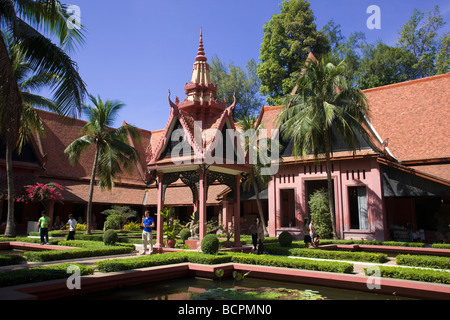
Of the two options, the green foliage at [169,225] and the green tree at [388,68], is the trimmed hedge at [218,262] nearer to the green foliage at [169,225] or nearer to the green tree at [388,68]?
the green foliage at [169,225]

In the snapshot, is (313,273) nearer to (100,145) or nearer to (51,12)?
(51,12)

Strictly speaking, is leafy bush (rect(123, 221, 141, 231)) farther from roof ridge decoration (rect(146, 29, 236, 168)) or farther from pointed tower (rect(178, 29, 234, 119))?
pointed tower (rect(178, 29, 234, 119))

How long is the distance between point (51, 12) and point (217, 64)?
40364 millimetres

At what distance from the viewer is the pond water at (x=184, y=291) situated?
7.46m

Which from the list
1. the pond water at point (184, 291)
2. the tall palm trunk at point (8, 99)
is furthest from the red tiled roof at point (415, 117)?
the tall palm trunk at point (8, 99)

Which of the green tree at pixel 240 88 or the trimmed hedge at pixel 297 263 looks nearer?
the trimmed hedge at pixel 297 263

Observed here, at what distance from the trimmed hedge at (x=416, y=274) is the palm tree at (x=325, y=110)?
9.62 m

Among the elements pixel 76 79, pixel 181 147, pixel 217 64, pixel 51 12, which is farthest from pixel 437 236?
pixel 217 64

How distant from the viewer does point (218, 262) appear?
10.3 metres

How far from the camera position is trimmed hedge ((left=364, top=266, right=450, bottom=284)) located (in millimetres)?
7816

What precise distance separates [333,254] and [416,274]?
189 inches

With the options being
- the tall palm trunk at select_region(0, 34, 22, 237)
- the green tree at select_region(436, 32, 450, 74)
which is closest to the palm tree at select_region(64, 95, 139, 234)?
the tall palm trunk at select_region(0, 34, 22, 237)

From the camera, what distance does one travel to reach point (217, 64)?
48688 millimetres

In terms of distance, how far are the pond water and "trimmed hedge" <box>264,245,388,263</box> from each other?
4329mm
